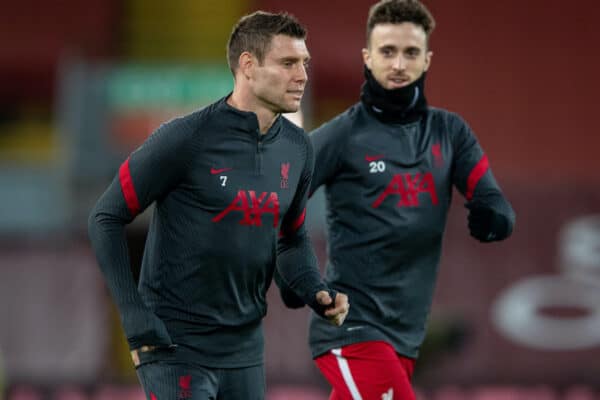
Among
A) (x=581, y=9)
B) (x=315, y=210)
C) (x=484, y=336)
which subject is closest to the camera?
(x=484, y=336)

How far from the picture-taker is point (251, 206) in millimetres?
4977

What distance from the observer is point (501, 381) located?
1041 cm

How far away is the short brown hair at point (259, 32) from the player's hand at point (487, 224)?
1253mm

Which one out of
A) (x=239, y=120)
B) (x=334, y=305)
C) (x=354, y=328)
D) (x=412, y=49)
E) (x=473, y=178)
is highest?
(x=412, y=49)

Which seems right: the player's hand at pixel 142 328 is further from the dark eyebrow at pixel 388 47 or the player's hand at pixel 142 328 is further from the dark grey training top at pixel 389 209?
the dark eyebrow at pixel 388 47

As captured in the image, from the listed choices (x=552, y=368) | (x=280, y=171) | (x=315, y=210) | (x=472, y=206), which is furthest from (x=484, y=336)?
(x=280, y=171)

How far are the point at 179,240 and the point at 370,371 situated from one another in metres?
1.24

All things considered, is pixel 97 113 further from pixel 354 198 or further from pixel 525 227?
pixel 354 198

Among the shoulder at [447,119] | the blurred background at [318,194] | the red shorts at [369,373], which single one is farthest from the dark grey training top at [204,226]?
the blurred background at [318,194]

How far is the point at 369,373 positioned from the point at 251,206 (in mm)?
1154

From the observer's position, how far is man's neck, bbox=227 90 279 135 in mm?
5031

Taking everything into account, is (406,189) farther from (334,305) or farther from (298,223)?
(334,305)

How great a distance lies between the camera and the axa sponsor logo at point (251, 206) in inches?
195

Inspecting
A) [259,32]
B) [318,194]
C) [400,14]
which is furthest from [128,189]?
[318,194]
